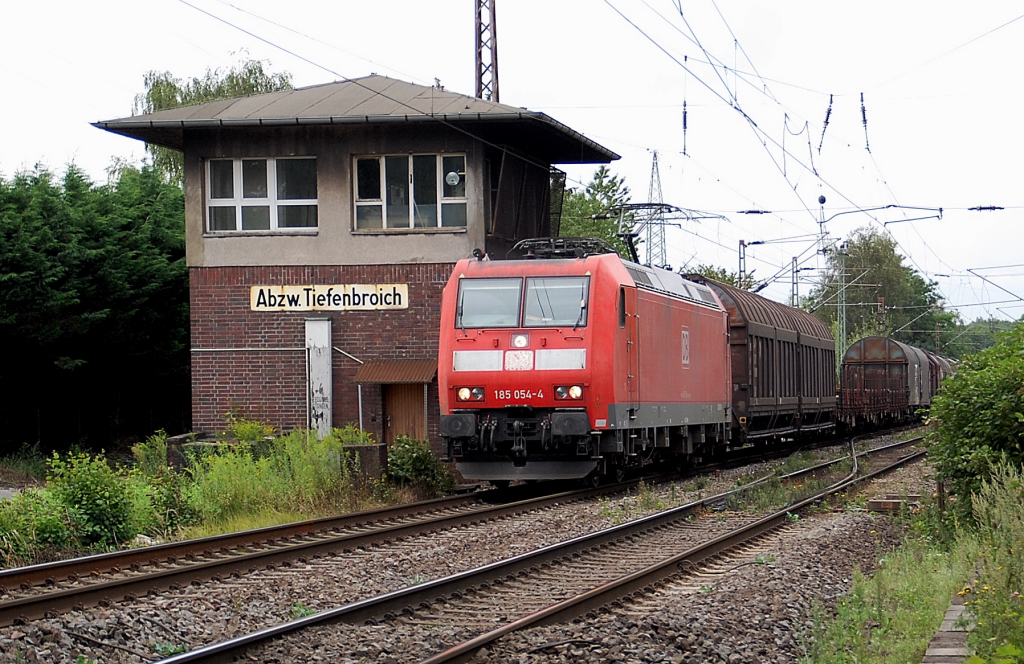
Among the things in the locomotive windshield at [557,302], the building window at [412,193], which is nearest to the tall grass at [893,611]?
the locomotive windshield at [557,302]

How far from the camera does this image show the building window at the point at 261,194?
21.2 metres

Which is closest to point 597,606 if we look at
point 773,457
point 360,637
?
point 360,637

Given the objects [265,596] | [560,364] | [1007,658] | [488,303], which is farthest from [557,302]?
[1007,658]

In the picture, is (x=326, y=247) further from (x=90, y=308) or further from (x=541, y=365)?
(x=541, y=365)

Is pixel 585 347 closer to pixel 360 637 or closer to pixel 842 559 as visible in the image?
pixel 842 559

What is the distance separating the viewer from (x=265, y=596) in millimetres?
9117

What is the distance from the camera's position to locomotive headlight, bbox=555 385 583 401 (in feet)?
51.5

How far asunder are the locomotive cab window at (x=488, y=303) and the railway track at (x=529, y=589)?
3.75 m

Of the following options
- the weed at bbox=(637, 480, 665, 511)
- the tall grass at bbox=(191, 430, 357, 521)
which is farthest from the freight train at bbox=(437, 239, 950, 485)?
the tall grass at bbox=(191, 430, 357, 521)

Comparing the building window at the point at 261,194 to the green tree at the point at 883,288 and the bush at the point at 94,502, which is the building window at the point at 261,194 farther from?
the green tree at the point at 883,288

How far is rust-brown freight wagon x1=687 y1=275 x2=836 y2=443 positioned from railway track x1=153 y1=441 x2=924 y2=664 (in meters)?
10.0

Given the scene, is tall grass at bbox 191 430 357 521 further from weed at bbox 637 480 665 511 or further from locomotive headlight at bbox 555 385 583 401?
weed at bbox 637 480 665 511

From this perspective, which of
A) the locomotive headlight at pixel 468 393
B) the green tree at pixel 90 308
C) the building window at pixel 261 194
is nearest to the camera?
the locomotive headlight at pixel 468 393

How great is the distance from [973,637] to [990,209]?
23.4m
